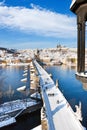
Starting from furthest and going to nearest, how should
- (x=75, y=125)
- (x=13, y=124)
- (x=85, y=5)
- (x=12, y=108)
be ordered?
(x=12, y=108), (x=13, y=124), (x=75, y=125), (x=85, y=5)

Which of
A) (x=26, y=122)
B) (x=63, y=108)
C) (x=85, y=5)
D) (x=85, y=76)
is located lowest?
(x=26, y=122)

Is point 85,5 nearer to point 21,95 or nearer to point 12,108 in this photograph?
point 12,108

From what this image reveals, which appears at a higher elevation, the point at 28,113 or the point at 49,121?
the point at 49,121

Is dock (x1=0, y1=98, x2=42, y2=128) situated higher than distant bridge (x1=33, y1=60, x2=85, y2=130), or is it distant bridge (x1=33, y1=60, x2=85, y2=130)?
distant bridge (x1=33, y1=60, x2=85, y2=130)

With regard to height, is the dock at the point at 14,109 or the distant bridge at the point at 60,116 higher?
the distant bridge at the point at 60,116

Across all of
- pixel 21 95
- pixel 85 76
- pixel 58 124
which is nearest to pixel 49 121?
pixel 58 124

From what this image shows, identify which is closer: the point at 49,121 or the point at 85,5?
the point at 85,5

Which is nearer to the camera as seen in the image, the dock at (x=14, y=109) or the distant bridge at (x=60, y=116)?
the distant bridge at (x=60, y=116)

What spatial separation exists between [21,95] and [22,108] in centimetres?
818

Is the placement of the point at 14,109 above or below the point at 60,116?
below

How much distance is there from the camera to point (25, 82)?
149ft

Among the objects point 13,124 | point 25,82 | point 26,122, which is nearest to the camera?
point 13,124

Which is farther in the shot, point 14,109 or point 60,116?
point 14,109

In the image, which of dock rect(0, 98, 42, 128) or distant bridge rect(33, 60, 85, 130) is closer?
distant bridge rect(33, 60, 85, 130)
